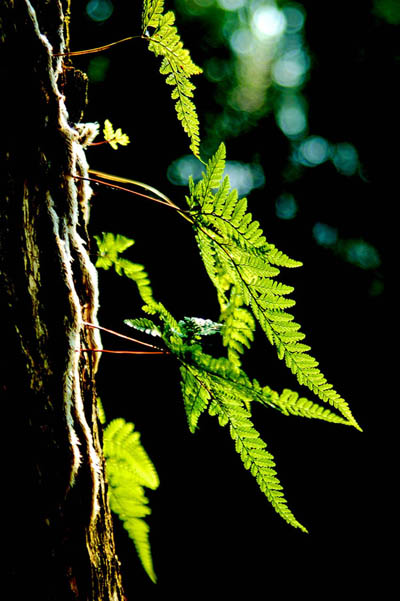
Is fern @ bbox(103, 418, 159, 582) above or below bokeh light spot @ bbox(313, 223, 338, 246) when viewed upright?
below

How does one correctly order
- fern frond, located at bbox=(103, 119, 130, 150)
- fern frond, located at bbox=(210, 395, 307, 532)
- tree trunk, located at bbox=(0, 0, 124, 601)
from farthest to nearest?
fern frond, located at bbox=(103, 119, 130, 150) → fern frond, located at bbox=(210, 395, 307, 532) → tree trunk, located at bbox=(0, 0, 124, 601)

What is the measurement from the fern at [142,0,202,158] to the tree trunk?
159mm

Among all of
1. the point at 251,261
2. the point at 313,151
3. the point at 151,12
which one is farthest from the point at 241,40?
the point at 251,261

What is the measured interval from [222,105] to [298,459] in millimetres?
4185

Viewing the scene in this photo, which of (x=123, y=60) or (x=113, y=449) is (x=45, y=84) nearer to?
(x=113, y=449)

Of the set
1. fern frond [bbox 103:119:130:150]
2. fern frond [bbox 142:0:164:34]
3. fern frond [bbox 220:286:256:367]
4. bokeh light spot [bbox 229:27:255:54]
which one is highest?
bokeh light spot [bbox 229:27:255:54]

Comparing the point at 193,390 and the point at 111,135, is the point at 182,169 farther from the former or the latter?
the point at 193,390

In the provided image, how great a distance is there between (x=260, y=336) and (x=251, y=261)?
8.48ft

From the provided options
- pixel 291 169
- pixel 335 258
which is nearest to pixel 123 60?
pixel 291 169

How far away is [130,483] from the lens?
947 mm

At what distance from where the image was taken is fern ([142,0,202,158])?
0.65 meters

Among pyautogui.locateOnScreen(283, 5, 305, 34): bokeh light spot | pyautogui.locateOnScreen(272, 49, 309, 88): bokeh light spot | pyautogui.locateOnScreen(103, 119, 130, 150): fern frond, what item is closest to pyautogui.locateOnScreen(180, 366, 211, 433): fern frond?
pyautogui.locateOnScreen(103, 119, 130, 150): fern frond

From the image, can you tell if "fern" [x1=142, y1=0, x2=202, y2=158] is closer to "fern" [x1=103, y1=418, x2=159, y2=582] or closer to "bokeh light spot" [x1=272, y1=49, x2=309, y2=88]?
"fern" [x1=103, y1=418, x2=159, y2=582]

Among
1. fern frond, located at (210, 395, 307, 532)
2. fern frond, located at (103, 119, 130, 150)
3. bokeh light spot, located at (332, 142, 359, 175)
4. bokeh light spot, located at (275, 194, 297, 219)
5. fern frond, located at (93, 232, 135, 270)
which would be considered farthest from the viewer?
bokeh light spot, located at (332, 142, 359, 175)
